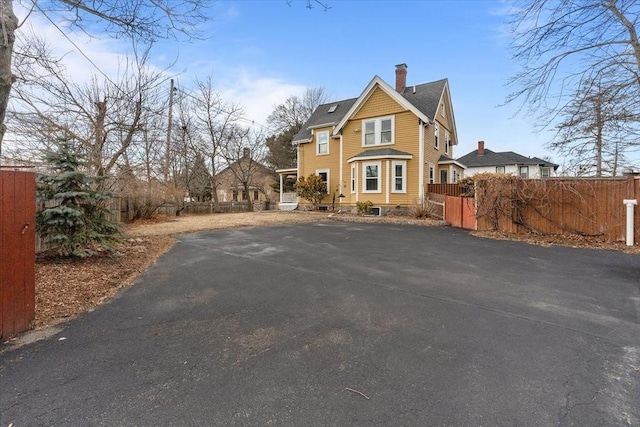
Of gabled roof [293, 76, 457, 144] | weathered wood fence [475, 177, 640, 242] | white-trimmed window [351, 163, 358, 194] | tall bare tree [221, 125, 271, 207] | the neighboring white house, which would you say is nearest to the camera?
weathered wood fence [475, 177, 640, 242]

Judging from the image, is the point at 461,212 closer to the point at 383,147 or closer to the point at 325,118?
the point at 383,147

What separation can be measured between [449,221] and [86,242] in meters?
13.0

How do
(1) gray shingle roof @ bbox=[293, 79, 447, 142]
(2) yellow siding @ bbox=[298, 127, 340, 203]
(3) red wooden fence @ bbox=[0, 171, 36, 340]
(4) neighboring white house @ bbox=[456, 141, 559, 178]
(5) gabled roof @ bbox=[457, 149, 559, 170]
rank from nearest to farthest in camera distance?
(3) red wooden fence @ bbox=[0, 171, 36, 340] → (1) gray shingle roof @ bbox=[293, 79, 447, 142] → (2) yellow siding @ bbox=[298, 127, 340, 203] → (4) neighboring white house @ bbox=[456, 141, 559, 178] → (5) gabled roof @ bbox=[457, 149, 559, 170]

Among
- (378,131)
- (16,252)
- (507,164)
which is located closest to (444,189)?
(378,131)

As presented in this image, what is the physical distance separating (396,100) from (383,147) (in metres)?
2.82

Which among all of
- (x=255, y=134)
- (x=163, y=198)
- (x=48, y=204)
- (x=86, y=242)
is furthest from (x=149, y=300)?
(x=255, y=134)

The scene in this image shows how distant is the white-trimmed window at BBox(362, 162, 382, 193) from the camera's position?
702 inches

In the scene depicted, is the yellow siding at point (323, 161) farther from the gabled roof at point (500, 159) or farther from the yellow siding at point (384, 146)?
the gabled roof at point (500, 159)

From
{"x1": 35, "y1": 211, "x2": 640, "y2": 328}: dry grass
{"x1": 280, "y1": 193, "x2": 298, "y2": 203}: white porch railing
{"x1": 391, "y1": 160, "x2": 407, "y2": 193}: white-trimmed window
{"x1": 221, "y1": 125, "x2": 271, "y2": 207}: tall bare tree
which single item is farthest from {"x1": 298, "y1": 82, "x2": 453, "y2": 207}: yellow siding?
{"x1": 221, "y1": 125, "x2": 271, "y2": 207}: tall bare tree

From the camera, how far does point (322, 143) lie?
21.6 metres

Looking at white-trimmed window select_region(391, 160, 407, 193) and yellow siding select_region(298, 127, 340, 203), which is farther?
yellow siding select_region(298, 127, 340, 203)

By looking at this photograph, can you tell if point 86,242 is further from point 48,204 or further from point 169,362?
point 169,362

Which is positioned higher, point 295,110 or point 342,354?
point 295,110

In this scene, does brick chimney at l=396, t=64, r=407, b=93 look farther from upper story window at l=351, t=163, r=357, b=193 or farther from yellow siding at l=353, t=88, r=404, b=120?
upper story window at l=351, t=163, r=357, b=193
